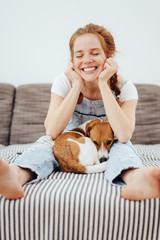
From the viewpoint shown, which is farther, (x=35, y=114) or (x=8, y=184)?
(x=35, y=114)

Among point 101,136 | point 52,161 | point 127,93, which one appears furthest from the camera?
point 127,93

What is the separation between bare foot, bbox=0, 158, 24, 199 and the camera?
934 mm

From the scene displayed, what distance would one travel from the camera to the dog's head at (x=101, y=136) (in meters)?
1.43

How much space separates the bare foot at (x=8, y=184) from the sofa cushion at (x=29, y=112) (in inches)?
53.5

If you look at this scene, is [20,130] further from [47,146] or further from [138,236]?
[138,236]

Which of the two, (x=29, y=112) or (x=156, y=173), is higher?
(x=156, y=173)

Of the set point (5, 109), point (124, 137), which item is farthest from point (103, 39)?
point (5, 109)

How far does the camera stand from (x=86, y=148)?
1.36 m

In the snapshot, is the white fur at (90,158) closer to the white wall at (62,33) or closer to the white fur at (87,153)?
the white fur at (87,153)

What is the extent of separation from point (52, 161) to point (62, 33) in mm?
1947

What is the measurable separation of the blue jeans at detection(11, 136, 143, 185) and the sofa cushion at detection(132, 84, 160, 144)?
0.95 m

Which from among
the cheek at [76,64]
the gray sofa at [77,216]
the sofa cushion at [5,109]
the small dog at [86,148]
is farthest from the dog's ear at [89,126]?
the sofa cushion at [5,109]

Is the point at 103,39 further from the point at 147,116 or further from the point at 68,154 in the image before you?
the point at 147,116

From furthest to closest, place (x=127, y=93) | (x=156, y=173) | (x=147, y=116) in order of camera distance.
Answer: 1. (x=147, y=116)
2. (x=127, y=93)
3. (x=156, y=173)
